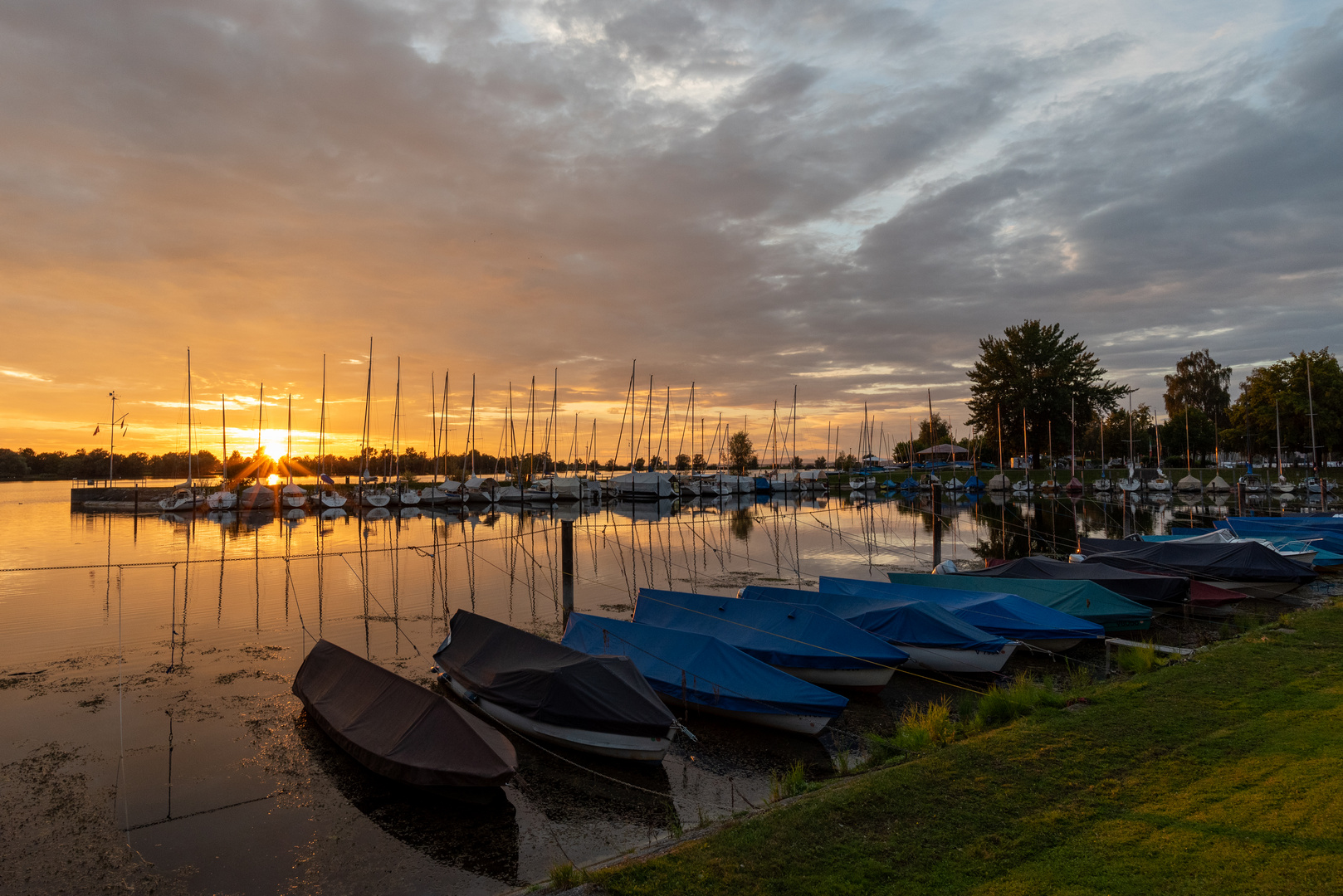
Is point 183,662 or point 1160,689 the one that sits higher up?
point 1160,689

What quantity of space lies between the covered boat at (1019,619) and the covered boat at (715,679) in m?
7.17

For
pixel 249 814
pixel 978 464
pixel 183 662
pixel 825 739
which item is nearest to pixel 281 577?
pixel 183 662

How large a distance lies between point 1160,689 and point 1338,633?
25.5 feet

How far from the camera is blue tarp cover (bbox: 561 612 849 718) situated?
47.6ft

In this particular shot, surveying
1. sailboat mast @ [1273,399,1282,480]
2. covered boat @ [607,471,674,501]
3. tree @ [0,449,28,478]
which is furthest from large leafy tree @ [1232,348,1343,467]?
tree @ [0,449,28,478]

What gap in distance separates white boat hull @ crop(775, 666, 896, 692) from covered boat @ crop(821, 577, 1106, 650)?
13.6 feet

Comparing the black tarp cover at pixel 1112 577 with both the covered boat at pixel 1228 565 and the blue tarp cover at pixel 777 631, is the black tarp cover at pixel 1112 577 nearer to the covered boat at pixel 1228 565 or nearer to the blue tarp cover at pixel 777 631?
the covered boat at pixel 1228 565

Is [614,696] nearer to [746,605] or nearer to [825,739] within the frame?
[825,739]

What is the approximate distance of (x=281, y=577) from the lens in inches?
1417

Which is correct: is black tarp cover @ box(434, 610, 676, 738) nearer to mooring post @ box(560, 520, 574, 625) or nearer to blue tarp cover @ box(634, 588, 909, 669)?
blue tarp cover @ box(634, 588, 909, 669)

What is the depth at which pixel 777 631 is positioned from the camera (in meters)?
18.6

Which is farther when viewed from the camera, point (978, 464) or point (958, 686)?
point (978, 464)

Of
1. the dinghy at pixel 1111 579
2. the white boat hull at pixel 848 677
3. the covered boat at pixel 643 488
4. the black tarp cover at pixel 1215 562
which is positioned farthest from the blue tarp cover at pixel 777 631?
the covered boat at pixel 643 488

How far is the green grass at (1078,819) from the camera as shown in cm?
712
